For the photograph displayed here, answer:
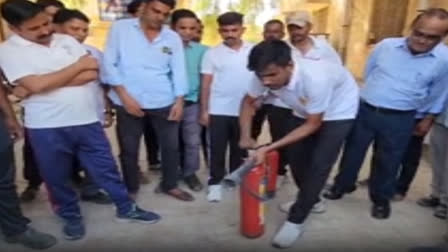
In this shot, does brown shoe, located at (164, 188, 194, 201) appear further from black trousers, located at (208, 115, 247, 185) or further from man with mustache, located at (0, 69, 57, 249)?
man with mustache, located at (0, 69, 57, 249)

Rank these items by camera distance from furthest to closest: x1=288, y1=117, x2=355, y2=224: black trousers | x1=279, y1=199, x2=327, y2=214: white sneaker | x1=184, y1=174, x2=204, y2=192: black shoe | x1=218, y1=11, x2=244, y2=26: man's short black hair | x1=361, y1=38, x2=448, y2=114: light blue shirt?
x1=184, y1=174, x2=204, y2=192: black shoe, x1=279, y1=199, x2=327, y2=214: white sneaker, x1=218, y1=11, x2=244, y2=26: man's short black hair, x1=361, y1=38, x2=448, y2=114: light blue shirt, x1=288, y1=117, x2=355, y2=224: black trousers

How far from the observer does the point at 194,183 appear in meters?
2.92

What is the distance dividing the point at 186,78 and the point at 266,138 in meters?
1.62

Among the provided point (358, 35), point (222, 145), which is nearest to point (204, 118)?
point (222, 145)

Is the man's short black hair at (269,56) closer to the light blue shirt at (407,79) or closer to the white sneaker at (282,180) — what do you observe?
the light blue shirt at (407,79)

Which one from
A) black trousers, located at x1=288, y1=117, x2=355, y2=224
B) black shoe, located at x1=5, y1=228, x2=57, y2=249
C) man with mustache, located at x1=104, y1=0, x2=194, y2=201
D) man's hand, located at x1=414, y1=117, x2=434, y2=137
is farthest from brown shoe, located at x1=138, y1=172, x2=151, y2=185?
man's hand, located at x1=414, y1=117, x2=434, y2=137

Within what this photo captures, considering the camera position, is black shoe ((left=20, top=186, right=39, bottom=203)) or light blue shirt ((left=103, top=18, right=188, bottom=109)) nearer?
light blue shirt ((left=103, top=18, right=188, bottom=109))

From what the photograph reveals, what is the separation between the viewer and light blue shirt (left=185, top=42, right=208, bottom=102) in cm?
272

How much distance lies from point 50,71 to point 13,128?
36 centimetres

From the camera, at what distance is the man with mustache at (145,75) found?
7.81 ft

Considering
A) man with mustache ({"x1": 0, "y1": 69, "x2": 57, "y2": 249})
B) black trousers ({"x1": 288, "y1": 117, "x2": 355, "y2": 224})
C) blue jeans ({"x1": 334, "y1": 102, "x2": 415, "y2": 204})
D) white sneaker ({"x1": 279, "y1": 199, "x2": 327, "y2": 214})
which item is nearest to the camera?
man with mustache ({"x1": 0, "y1": 69, "x2": 57, "y2": 249})

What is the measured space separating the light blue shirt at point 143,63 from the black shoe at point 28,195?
2.61 ft

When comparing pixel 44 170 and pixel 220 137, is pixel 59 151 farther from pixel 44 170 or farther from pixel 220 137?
pixel 220 137

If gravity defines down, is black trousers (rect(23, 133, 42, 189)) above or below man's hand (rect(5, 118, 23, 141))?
below
